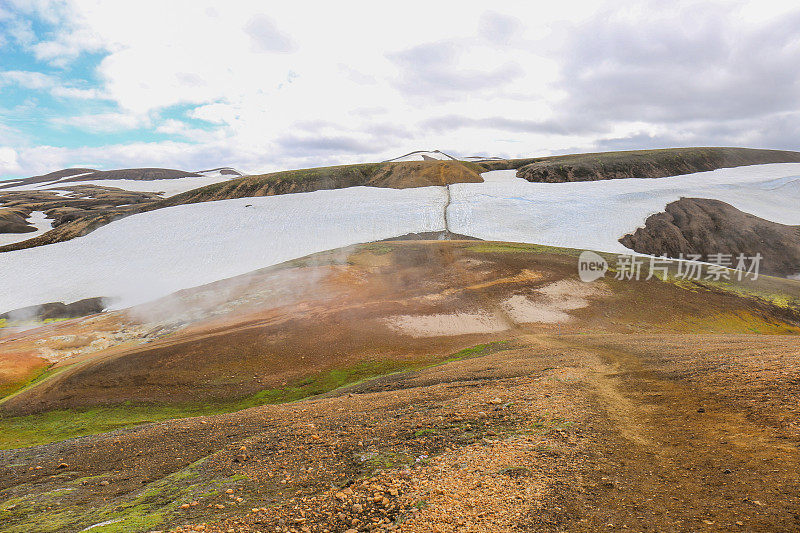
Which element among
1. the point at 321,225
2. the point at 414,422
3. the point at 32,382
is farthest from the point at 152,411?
the point at 321,225

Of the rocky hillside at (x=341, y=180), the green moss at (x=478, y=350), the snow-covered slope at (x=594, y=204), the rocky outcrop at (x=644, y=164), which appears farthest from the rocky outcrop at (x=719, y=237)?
the rocky hillside at (x=341, y=180)

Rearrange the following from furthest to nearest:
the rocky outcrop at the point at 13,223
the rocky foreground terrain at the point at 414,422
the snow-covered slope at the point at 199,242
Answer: the rocky outcrop at the point at 13,223, the snow-covered slope at the point at 199,242, the rocky foreground terrain at the point at 414,422

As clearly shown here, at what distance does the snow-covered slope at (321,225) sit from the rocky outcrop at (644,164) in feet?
27.5

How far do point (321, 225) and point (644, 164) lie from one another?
64.9 m

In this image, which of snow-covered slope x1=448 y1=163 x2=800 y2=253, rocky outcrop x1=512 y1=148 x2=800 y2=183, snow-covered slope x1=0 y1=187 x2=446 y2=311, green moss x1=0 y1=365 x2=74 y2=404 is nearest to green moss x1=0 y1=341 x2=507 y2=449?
green moss x1=0 y1=365 x2=74 y2=404

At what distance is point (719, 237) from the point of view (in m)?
46.8

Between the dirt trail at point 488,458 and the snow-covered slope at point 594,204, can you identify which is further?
the snow-covered slope at point 594,204

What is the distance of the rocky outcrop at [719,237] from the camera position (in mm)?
44344

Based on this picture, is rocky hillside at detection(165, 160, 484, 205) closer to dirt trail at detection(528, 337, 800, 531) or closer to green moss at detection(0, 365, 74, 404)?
green moss at detection(0, 365, 74, 404)

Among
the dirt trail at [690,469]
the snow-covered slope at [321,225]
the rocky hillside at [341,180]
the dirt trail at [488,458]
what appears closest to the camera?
the dirt trail at [690,469]

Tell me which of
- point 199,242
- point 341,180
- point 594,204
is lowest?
point 199,242

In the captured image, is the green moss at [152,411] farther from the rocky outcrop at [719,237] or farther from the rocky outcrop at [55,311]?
the rocky outcrop at [719,237]

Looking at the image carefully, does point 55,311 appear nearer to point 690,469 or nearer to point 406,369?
point 406,369

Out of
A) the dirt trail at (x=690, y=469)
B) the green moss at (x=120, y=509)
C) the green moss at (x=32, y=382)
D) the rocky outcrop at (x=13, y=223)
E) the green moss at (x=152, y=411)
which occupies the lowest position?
the green moss at (x=32, y=382)
